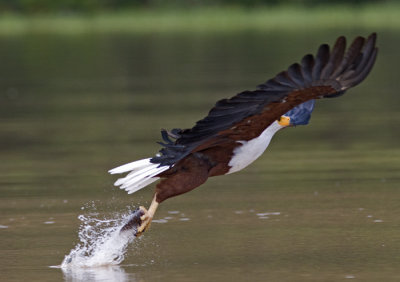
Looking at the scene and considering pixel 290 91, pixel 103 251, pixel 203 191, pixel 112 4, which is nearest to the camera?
pixel 290 91

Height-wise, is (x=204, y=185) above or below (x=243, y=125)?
below

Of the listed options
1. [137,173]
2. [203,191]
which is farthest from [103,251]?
[203,191]

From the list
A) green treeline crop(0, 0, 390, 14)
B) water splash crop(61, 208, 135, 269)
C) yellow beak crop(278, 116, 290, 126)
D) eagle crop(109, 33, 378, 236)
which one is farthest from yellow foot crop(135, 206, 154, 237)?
green treeline crop(0, 0, 390, 14)

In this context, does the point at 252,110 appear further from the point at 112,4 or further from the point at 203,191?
the point at 112,4

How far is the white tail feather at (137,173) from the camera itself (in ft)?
26.3

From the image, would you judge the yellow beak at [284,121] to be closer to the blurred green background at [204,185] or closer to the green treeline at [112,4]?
the blurred green background at [204,185]

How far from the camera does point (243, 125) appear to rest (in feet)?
26.0

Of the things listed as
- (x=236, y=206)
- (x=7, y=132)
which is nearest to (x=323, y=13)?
(x=7, y=132)

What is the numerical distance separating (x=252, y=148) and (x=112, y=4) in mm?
45000

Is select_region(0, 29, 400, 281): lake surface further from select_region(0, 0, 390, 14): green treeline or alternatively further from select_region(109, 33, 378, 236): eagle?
select_region(0, 0, 390, 14): green treeline

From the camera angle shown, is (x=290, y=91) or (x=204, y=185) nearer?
(x=290, y=91)

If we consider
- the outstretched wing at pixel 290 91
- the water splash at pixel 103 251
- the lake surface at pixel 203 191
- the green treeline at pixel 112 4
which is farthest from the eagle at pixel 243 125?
the green treeline at pixel 112 4

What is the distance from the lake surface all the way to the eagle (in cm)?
53

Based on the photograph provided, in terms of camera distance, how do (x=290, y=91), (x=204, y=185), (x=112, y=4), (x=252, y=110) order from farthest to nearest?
1. (x=112, y=4)
2. (x=204, y=185)
3. (x=252, y=110)
4. (x=290, y=91)
